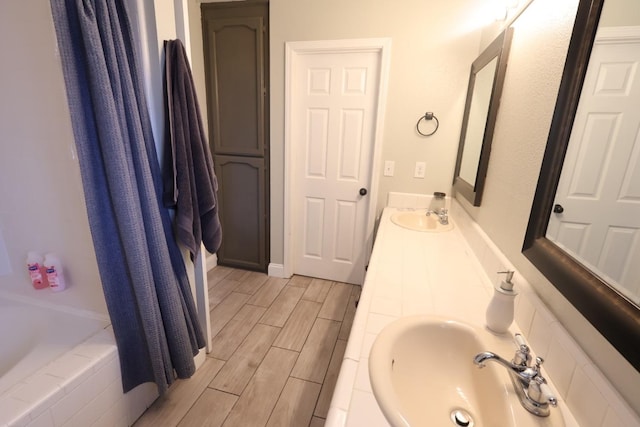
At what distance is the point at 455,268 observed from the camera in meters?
1.36

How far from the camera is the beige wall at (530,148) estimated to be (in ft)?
2.16

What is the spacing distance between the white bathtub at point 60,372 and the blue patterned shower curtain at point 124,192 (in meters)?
0.09

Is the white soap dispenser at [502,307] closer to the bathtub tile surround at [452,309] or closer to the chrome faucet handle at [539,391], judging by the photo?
the bathtub tile surround at [452,309]

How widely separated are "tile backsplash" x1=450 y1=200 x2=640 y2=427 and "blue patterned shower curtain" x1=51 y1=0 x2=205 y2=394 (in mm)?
1353

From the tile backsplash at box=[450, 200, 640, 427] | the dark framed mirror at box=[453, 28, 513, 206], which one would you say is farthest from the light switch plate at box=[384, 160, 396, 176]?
the tile backsplash at box=[450, 200, 640, 427]

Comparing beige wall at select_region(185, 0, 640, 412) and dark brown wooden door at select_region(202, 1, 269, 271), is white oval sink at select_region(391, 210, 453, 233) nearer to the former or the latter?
beige wall at select_region(185, 0, 640, 412)

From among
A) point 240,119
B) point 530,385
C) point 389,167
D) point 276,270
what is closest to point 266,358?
point 276,270

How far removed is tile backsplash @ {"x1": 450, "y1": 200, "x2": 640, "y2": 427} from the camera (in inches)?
21.6

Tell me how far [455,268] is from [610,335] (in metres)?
0.81

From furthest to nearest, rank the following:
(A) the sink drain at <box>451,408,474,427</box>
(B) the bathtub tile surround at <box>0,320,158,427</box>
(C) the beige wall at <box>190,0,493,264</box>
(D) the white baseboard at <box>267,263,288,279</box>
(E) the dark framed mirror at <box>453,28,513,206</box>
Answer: (D) the white baseboard at <box>267,263,288,279</box>, (C) the beige wall at <box>190,0,493,264</box>, (E) the dark framed mirror at <box>453,28,513,206</box>, (B) the bathtub tile surround at <box>0,320,158,427</box>, (A) the sink drain at <box>451,408,474,427</box>

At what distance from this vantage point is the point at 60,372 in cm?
112

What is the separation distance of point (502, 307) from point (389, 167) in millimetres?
1700

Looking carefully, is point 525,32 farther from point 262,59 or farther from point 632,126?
point 262,59

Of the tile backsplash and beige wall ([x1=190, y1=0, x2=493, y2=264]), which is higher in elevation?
beige wall ([x1=190, y1=0, x2=493, y2=264])
